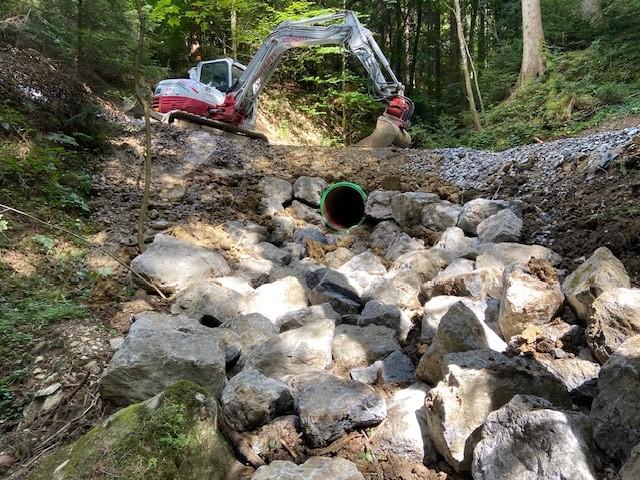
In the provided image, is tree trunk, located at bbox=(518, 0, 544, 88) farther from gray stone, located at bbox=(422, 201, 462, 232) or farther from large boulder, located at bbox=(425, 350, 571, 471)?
large boulder, located at bbox=(425, 350, 571, 471)

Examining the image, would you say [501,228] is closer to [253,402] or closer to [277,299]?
[277,299]

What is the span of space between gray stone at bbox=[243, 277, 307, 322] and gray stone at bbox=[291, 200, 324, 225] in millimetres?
2585

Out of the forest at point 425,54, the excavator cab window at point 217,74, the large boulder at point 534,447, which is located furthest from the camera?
the excavator cab window at point 217,74

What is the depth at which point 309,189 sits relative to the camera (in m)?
7.38

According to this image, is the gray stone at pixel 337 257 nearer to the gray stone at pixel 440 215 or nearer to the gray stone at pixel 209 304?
the gray stone at pixel 440 215

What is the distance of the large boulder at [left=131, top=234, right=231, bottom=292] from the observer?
14.9 feet

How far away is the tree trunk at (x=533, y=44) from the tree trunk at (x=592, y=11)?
5.38ft

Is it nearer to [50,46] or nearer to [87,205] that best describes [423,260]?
[87,205]

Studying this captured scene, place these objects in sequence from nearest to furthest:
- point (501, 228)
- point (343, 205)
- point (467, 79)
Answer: point (501, 228) → point (343, 205) → point (467, 79)

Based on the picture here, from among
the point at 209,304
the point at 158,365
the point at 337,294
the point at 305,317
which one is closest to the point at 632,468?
the point at 158,365

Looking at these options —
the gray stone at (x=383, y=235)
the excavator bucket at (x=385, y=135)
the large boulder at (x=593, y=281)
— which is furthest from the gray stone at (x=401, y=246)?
the excavator bucket at (x=385, y=135)

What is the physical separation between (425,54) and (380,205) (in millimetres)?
15687

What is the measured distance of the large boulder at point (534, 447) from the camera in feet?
6.12

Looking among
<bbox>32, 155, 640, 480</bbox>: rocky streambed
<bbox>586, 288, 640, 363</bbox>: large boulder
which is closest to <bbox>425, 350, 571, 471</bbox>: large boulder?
<bbox>32, 155, 640, 480</bbox>: rocky streambed
